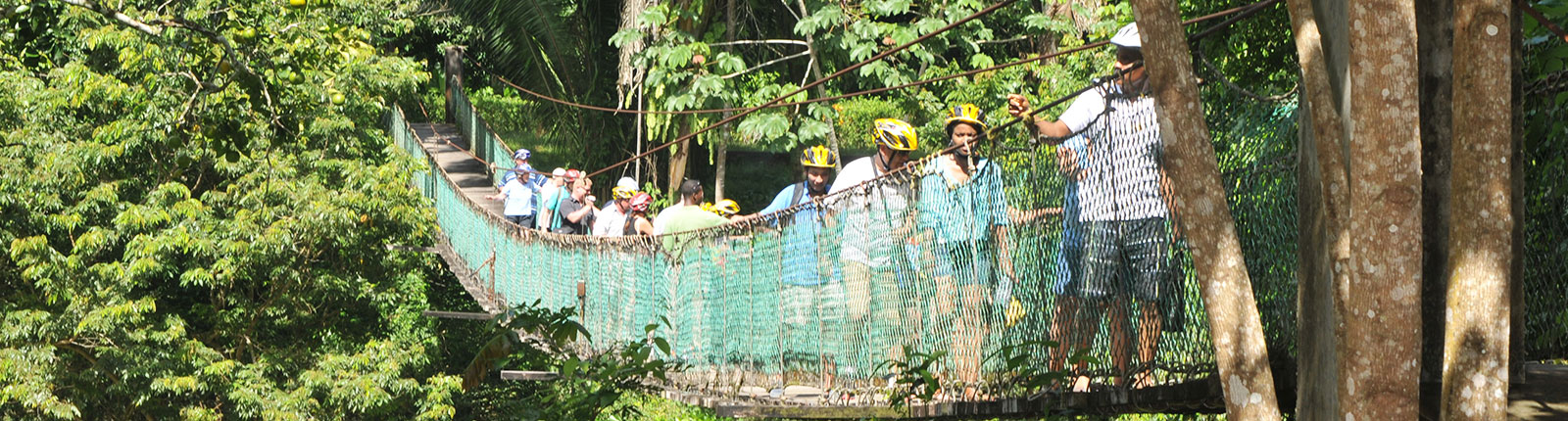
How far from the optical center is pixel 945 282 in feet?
11.9

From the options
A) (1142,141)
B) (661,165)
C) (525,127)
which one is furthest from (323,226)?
(1142,141)

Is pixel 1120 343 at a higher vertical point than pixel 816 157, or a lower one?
lower

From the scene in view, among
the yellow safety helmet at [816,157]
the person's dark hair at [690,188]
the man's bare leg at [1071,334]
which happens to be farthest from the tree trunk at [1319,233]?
the person's dark hair at [690,188]

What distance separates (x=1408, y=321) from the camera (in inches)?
69.0

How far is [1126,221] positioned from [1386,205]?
49.2 inches

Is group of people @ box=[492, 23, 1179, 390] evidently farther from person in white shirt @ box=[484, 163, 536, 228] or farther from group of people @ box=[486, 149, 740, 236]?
person in white shirt @ box=[484, 163, 536, 228]

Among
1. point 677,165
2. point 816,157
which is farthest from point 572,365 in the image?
point 677,165

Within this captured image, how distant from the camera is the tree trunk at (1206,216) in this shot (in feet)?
6.52

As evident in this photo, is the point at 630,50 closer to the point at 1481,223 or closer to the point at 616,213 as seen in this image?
the point at 616,213

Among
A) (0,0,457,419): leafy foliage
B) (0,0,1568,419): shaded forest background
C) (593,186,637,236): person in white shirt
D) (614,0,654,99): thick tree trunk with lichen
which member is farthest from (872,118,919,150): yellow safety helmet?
(614,0,654,99): thick tree trunk with lichen

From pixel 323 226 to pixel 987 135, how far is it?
9081 millimetres

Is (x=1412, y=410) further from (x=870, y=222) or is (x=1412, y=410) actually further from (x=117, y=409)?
(x=117, y=409)

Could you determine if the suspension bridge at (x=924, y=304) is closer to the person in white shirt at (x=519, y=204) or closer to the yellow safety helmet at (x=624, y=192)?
the yellow safety helmet at (x=624, y=192)

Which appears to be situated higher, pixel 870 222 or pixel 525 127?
pixel 525 127
